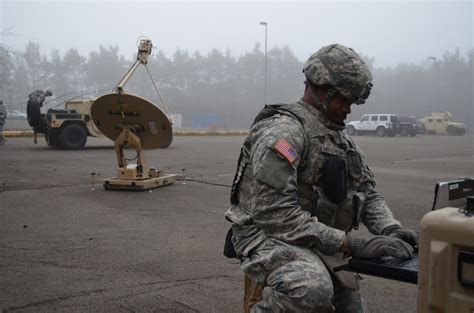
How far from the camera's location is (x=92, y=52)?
305 feet

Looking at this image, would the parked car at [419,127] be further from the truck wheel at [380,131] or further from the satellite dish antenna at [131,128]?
the satellite dish antenna at [131,128]

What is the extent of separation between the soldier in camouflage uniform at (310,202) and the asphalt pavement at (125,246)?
1354 millimetres

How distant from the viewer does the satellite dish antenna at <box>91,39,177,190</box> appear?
9.05 metres

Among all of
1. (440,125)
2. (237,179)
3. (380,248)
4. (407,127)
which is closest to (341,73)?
(237,179)

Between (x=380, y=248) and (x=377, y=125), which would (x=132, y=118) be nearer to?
(x=380, y=248)

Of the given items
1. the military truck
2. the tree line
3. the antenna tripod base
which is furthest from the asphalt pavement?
the tree line

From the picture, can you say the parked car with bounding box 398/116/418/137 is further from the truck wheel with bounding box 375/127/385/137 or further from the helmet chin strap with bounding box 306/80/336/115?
the helmet chin strap with bounding box 306/80/336/115

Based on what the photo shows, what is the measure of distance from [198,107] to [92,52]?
1112 inches

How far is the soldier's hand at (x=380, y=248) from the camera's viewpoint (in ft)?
7.23

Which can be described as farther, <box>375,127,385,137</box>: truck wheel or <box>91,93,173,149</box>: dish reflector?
<box>375,127,385,137</box>: truck wheel

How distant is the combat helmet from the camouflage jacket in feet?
0.52

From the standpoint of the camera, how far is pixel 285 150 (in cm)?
242

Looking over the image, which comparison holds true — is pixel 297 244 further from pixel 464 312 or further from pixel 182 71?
pixel 182 71

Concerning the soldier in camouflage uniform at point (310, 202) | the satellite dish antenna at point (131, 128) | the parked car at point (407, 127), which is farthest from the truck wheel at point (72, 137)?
the parked car at point (407, 127)
